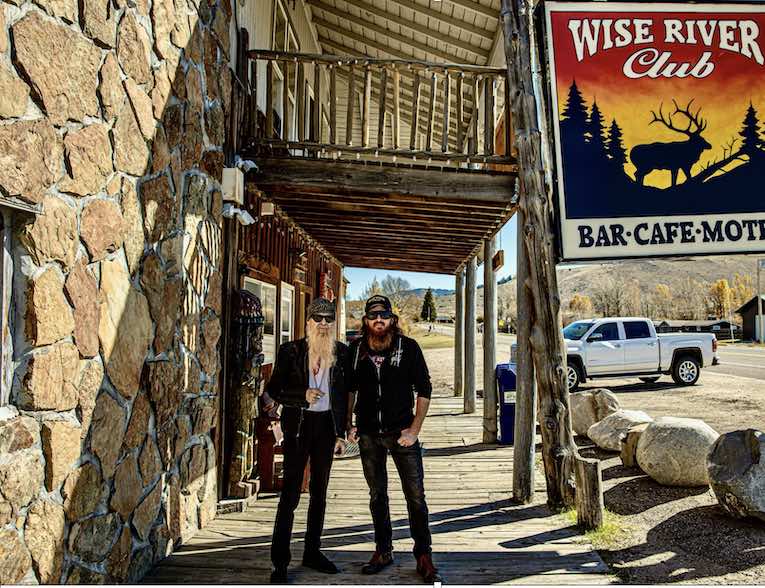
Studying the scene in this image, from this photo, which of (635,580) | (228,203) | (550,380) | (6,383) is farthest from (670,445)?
(6,383)

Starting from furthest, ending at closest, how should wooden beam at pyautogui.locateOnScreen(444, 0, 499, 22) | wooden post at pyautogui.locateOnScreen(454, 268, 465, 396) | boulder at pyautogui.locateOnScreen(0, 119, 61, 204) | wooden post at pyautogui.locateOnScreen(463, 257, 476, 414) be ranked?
wooden post at pyautogui.locateOnScreen(454, 268, 465, 396) → wooden post at pyautogui.locateOnScreen(463, 257, 476, 414) → wooden beam at pyautogui.locateOnScreen(444, 0, 499, 22) → boulder at pyautogui.locateOnScreen(0, 119, 61, 204)

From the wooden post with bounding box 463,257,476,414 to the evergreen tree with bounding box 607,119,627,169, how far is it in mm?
6714

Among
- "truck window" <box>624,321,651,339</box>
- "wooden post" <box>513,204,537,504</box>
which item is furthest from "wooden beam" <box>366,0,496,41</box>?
"truck window" <box>624,321,651,339</box>

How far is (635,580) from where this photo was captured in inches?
174

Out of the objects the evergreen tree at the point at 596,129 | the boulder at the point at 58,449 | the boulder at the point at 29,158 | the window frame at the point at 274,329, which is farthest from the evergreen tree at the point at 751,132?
the boulder at the point at 58,449

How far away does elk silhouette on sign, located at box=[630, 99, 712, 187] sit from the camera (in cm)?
576

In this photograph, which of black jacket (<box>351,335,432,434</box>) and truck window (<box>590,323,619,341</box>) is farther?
truck window (<box>590,323,619,341</box>)

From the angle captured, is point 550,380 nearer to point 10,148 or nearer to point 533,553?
point 533,553

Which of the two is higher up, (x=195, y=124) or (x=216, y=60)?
(x=216, y=60)

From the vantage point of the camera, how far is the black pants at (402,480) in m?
4.17

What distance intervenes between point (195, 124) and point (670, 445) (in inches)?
242

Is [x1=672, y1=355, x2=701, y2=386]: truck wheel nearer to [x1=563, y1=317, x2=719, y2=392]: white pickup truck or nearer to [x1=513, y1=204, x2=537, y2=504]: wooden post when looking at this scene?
[x1=563, y1=317, x2=719, y2=392]: white pickup truck

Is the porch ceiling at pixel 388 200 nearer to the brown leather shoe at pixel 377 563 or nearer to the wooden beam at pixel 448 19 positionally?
the wooden beam at pixel 448 19

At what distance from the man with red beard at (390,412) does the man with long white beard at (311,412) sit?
5.7 inches
